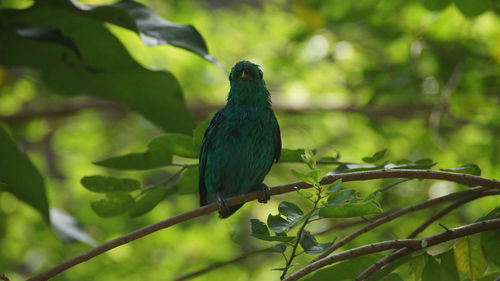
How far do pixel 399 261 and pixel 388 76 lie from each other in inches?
124

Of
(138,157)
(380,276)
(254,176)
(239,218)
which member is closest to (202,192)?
(254,176)

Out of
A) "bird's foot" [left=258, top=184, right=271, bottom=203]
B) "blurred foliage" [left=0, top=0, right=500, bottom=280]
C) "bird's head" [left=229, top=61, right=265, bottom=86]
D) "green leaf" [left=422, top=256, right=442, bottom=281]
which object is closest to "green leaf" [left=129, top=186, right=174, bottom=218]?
"blurred foliage" [left=0, top=0, right=500, bottom=280]

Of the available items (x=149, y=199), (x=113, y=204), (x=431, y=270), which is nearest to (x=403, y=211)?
(x=431, y=270)

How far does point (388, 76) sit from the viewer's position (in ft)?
17.2

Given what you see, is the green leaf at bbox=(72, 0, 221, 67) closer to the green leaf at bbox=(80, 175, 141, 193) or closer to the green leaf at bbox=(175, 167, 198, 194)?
the green leaf at bbox=(175, 167, 198, 194)

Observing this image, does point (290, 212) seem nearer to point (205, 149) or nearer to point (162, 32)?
point (205, 149)

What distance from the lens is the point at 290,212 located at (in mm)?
2131

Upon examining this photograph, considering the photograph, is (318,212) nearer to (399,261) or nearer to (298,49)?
(399,261)

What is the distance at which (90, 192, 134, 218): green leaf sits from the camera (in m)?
2.70

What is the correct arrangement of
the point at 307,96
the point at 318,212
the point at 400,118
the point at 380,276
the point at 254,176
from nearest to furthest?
the point at 318,212 → the point at 380,276 → the point at 254,176 → the point at 400,118 → the point at 307,96

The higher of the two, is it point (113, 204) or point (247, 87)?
point (247, 87)

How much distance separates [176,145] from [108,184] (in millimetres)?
313

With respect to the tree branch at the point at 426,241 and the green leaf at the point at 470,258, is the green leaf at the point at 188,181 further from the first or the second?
the green leaf at the point at 470,258

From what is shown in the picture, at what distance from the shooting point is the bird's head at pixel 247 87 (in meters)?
3.41
